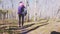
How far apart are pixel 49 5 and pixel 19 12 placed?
62cm

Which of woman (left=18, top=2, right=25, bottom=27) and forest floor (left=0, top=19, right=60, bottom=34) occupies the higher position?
woman (left=18, top=2, right=25, bottom=27)

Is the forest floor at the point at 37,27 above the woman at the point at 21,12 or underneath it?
underneath

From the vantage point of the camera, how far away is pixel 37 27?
8.06 ft

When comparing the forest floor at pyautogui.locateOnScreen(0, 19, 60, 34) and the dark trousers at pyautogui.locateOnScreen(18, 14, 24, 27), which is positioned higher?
the dark trousers at pyautogui.locateOnScreen(18, 14, 24, 27)

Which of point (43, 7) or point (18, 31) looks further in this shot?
point (43, 7)

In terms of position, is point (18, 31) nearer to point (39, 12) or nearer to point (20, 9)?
point (20, 9)

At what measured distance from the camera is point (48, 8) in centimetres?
256

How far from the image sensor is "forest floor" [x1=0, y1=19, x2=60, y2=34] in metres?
2.31

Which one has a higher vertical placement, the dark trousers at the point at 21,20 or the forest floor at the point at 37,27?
the dark trousers at the point at 21,20

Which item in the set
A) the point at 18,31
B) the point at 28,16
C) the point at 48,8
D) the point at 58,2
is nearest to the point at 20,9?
the point at 28,16

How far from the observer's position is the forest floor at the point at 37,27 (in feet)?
7.57

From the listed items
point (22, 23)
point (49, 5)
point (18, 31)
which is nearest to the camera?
point (18, 31)

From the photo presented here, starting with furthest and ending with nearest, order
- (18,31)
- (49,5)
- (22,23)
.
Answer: (49,5) < (22,23) < (18,31)

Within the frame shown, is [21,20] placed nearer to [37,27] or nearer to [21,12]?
[21,12]
